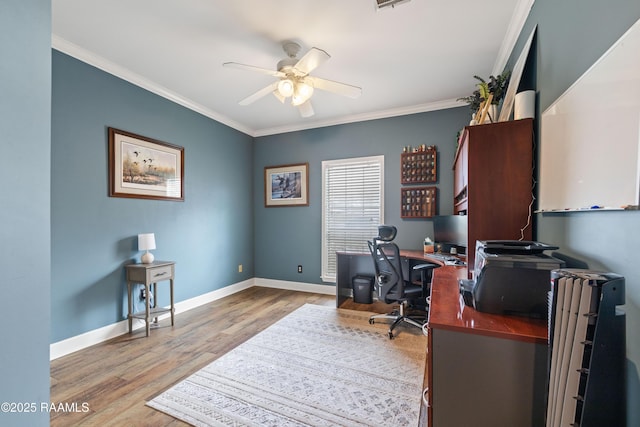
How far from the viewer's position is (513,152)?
1.64 m

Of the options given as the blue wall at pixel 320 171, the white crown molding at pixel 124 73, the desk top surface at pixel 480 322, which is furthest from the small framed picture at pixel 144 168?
the desk top surface at pixel 480 322

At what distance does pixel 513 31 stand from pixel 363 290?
3.18m

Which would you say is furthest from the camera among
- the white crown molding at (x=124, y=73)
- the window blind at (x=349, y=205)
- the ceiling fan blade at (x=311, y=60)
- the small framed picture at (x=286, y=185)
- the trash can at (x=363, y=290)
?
the small framed picture at (x=286, y=185)

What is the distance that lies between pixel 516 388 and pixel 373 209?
3226 mm

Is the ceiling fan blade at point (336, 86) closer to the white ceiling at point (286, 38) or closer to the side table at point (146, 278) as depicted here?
the white ceiling at point (286, 38)

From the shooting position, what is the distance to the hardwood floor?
169 centimetres

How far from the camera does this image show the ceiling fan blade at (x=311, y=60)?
2.03m

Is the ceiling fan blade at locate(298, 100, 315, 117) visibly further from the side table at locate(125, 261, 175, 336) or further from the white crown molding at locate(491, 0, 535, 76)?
the side table at locate(125, 261, 175, 336)

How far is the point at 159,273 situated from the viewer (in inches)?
114

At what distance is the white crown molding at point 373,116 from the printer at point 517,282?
2.94m

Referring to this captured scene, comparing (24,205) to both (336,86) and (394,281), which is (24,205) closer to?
(336,86)

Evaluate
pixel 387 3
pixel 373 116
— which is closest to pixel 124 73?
pixel 387 3

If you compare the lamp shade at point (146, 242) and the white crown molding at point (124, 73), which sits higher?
the white crown molding at point (124, 73)

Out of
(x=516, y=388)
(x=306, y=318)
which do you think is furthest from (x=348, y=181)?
(x=516, y=388)
